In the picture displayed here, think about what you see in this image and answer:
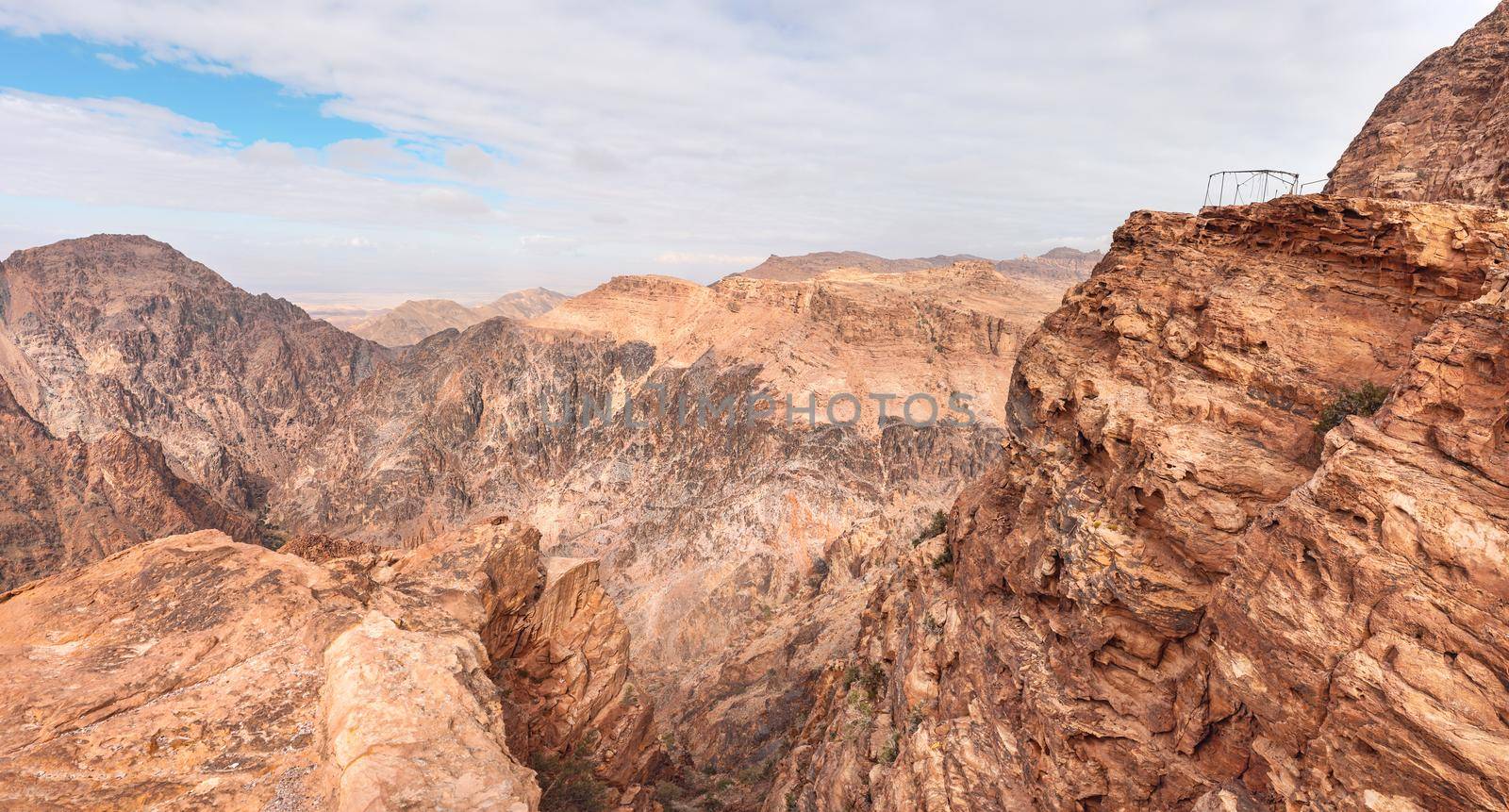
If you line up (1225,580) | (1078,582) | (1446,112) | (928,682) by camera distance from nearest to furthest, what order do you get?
(1225,580) → (1078,582) → (928,682) → (1446,112)

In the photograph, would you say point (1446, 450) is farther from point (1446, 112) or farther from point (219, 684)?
point (1446, 112)

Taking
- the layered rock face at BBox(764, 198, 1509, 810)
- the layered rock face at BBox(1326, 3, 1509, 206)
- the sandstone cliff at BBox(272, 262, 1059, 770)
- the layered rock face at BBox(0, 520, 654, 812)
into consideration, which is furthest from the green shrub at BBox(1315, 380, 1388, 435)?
the sandstone cliff at BBox(272, 262, 1059, 770)

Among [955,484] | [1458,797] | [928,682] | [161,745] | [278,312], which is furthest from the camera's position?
[278,312]

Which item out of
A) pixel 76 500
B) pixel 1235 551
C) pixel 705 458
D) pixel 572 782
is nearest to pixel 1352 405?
pixel 1235 551

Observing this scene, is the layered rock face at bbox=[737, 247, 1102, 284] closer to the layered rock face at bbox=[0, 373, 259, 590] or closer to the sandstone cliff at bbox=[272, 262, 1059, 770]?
the sandstone cliff at bbox=[272, 262, 1059, 770]

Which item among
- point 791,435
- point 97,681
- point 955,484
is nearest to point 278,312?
point 791,435

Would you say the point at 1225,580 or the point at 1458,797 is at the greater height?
the point at 1225,580

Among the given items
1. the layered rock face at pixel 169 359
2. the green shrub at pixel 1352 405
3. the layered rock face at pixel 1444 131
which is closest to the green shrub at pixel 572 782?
the green shrub at pixel 1352 405
